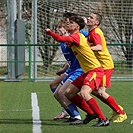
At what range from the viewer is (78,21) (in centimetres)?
899

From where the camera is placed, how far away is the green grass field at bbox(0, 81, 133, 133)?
874 centimetres

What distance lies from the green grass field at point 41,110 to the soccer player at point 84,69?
44 cm

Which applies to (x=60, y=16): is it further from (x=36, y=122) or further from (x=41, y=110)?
(x=36, y=122)

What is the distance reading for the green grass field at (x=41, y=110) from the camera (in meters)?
8.74

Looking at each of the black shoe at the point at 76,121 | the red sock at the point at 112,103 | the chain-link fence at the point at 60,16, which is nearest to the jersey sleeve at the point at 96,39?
the red sock at the point at 112,103

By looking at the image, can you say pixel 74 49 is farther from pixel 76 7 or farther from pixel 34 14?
pixel 76 7

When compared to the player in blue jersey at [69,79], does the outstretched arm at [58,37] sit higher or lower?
higher

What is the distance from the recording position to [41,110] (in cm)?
1127

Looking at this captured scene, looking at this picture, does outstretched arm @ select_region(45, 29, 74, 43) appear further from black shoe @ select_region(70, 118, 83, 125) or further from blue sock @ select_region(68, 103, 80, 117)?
black shoe @ select_region(70, 118, 83, 125)

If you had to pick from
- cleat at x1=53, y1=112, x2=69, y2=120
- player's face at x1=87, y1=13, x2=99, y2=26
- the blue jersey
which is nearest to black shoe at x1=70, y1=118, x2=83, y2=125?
cleat at x1=53, y1=112, x2=69, y2=120

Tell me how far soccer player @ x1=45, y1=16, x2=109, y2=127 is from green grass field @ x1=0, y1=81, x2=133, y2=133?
0.44 metres

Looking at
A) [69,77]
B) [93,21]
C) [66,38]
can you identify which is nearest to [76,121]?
[69,77]

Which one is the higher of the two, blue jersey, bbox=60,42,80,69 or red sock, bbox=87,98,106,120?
blue jersey, bbox=60,42,80,69

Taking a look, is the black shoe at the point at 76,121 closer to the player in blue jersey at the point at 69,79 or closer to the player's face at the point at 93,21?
the player in blue jersey at the point at 69,79
